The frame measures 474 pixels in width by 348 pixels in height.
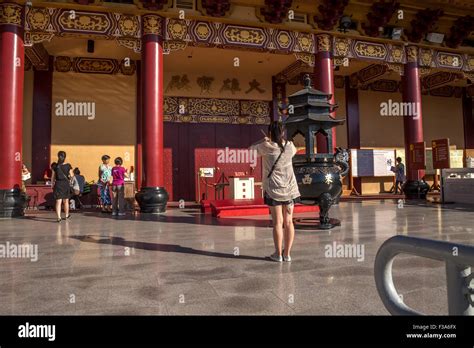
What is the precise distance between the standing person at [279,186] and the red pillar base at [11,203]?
695 cm

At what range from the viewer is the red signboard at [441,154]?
10.7 metres

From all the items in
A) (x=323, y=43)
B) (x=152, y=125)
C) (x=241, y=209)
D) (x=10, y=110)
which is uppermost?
(x=323, y=43)

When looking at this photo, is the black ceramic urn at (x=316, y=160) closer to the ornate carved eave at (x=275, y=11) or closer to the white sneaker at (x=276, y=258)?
the white sneaker at (x=276, y=258)

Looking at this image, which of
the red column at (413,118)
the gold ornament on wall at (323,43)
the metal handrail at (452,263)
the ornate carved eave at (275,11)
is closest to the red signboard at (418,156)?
the red column at (413,118)

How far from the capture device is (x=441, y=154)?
36.2 feet

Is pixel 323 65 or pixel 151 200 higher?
pixel 323 65

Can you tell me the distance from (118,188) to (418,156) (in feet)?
31.0

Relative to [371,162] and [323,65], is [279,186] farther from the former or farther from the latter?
[371,162]

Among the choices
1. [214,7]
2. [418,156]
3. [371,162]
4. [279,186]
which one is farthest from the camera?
[371,162]

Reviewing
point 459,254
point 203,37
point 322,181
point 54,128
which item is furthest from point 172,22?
point 459,254

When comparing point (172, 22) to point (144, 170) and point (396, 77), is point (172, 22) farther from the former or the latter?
point (396, 77)

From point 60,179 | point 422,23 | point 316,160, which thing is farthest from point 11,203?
point 422,23

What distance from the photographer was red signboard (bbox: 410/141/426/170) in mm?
11242

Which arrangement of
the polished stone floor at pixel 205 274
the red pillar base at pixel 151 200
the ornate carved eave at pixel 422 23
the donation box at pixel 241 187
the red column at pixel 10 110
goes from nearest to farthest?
the polished stone floor at pixel 205 274
the red column at pixel 10 110
the red pillar base at pixel 151 200
the donation box at pixel 241 187
the ornate carved eave at pixel 422 23
